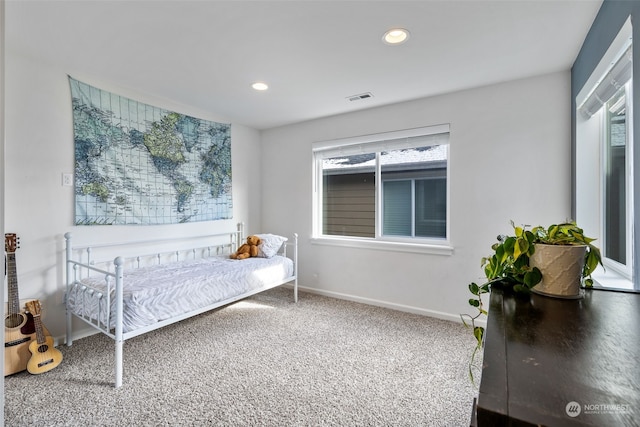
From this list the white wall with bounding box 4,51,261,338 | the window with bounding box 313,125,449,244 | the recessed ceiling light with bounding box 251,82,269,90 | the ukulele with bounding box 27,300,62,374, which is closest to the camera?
the ukulele with bounding box 27,300,62,374

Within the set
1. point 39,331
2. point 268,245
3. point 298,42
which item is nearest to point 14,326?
point 39,331

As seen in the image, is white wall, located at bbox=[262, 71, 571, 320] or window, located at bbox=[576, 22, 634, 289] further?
white wall, located at bbox=[262, 71, 571, 320]

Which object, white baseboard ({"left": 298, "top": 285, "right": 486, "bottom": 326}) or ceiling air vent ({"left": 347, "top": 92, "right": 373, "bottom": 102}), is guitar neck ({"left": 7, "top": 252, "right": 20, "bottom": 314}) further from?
ceiling air vent ({"left": 347, "top": 92, "right": 373, "bottom": 102})

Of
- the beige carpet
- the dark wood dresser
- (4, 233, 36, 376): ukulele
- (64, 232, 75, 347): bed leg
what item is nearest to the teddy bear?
the beige carpet

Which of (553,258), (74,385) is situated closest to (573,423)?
(553,258)

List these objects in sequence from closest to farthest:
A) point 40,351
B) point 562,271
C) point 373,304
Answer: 1. point 562,271
2. point 40,351
3. point 373,304

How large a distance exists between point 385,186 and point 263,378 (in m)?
2.40

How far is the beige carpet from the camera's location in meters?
1.64

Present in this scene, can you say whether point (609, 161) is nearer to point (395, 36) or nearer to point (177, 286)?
point (395, 36)

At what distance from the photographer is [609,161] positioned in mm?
2018

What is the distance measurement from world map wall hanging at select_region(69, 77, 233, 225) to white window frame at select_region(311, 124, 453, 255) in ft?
3.84

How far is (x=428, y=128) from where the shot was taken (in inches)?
120

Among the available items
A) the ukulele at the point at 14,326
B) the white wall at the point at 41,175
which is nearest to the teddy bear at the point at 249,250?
the white wall at the point at 41,175

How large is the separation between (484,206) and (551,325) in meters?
2.32
